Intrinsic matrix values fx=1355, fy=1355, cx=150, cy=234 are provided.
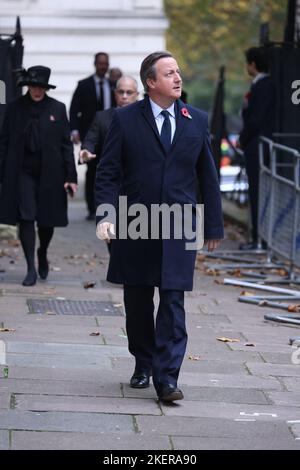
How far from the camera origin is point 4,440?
20.8ft

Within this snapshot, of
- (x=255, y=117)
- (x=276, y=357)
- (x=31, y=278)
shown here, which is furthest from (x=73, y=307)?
(x=255, y=117)

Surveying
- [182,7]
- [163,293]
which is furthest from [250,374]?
[182,7]

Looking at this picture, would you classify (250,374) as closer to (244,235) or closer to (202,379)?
(202,379)

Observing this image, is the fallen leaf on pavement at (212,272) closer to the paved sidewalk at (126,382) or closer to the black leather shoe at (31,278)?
the paved sidewalk at (126,382)

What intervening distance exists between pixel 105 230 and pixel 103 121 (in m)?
4.48

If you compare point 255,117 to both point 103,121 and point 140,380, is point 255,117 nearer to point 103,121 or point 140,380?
point 103,121

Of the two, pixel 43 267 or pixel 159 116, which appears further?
pixel 43 267

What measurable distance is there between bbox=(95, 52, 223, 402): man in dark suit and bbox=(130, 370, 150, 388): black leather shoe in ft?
0.87

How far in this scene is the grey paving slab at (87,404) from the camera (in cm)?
716

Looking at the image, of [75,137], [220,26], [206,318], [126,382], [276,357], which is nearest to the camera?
[126,382]

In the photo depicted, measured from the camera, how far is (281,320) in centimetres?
1064

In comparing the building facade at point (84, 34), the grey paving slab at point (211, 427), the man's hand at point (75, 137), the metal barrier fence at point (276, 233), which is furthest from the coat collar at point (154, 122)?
the building facade at point (84, 34)

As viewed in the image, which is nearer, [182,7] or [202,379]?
[202,379]
